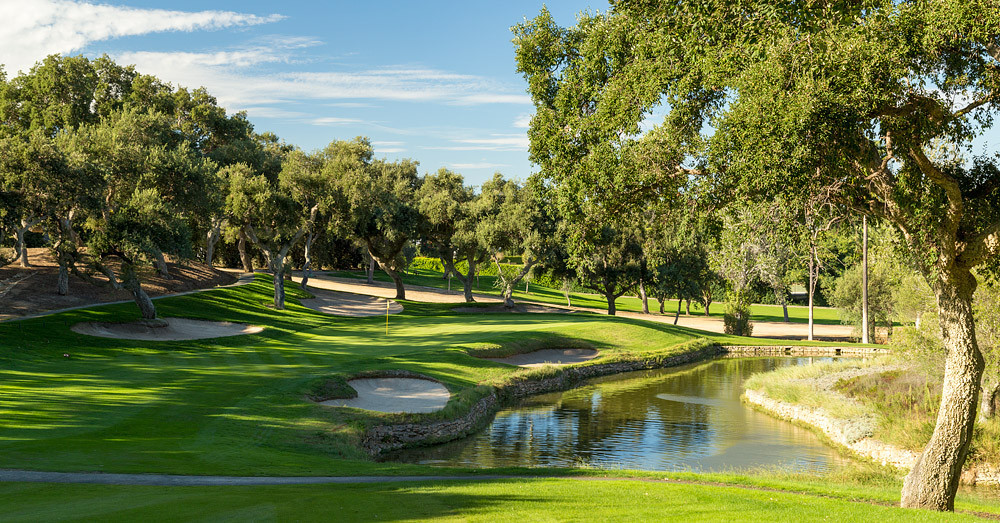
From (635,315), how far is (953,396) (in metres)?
60.1

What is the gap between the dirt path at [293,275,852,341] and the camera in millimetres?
64312

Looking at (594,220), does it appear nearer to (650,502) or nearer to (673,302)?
(650,502)

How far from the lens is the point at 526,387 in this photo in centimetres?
3272

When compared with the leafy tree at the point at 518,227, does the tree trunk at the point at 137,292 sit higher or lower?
lower

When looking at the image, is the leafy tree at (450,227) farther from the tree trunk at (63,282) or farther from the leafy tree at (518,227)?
the tree trunk at (63,282)

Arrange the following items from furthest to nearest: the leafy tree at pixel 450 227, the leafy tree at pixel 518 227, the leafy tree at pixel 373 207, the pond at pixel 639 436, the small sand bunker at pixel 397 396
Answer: the leafy tree at pixel 450 227 → the leafy tree at pixel 518 227 → the leafy tree at pixel 373 207 → the small sand bunker at pixel 397 396 → the pond at pixel 639 436

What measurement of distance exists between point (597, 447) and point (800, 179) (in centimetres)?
1443

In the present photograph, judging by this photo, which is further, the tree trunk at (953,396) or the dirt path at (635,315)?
the dirt path at (635,315)

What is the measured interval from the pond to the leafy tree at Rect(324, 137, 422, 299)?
79.0 feet

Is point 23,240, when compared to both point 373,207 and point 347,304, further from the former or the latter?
Result: point 347,304

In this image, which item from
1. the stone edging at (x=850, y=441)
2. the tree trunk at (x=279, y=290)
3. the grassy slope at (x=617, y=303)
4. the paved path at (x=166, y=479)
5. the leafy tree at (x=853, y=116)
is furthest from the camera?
the grassy slope at (x=617, y=303)

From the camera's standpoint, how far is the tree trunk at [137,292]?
34.3 meters

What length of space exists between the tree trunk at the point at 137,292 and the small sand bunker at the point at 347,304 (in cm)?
1720

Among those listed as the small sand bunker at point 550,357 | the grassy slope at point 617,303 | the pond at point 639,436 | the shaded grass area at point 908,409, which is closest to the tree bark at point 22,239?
the small sand bunker at point 550,357
